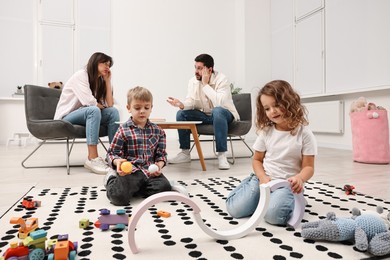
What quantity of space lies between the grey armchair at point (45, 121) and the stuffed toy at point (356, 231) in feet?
5.80

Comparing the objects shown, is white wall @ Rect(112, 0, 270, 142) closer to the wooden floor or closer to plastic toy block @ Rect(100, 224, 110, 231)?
the wooden floor

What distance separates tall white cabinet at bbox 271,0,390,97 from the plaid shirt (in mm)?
2652

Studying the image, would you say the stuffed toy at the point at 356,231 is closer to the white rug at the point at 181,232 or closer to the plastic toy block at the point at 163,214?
the white rug at the point at 181,232

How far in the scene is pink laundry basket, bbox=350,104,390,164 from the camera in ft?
8.50

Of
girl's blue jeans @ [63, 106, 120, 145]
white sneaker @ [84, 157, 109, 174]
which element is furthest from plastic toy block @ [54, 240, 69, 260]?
girl's blue jeans @ [63, 106, 120, 145]

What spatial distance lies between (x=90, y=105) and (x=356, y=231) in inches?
78.2

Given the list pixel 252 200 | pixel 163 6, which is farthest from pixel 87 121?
pixel 163 6

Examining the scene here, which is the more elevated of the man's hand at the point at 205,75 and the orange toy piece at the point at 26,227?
the man's hand at the point at 205,75

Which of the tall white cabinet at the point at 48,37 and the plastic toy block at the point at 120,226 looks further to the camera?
the tall white cabinet at the point at 48,37

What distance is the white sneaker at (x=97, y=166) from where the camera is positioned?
2.15 meters

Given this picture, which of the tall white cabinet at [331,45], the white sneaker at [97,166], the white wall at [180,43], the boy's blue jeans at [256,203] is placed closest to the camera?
the boy's blue jeans at [256,203]

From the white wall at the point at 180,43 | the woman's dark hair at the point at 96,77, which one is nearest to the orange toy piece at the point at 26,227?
the woman's dark hair at the point at 96,77

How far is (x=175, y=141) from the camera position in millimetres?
5148

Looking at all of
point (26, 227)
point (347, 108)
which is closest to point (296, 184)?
point (26, 227)
